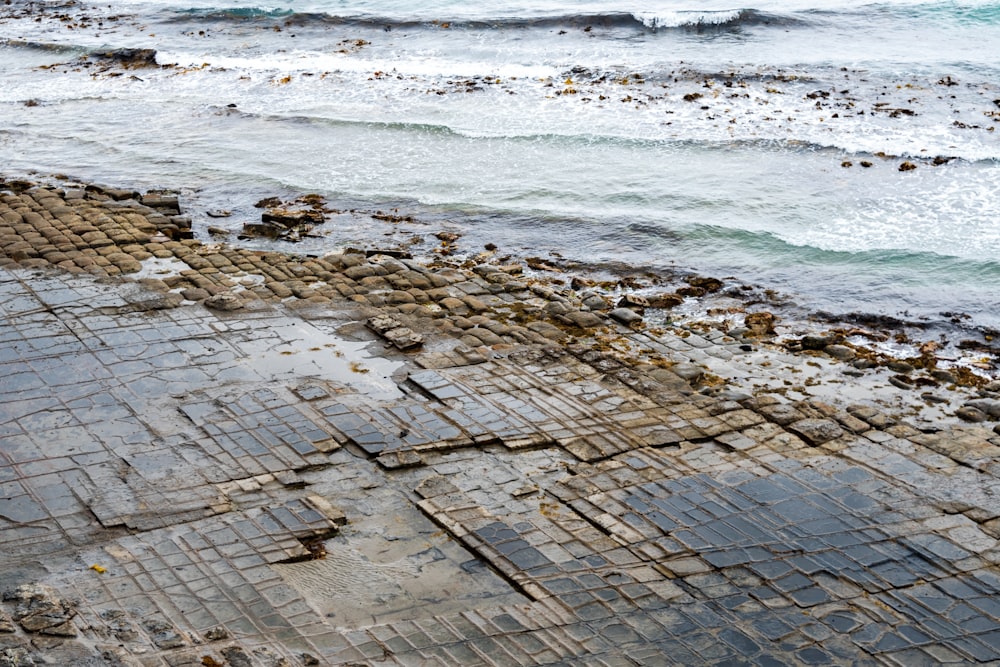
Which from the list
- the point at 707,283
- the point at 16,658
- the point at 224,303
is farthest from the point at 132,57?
the point at 16,658

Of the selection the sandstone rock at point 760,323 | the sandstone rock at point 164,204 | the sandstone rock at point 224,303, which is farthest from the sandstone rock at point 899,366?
the sandstone rock at point 164,204

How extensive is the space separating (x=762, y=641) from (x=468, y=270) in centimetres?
798

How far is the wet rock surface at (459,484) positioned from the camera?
7316 mm

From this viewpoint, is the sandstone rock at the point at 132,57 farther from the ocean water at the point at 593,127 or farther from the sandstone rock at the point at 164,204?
the sandstone rock at the point at 164,204

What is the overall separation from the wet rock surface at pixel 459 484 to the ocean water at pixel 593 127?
330cm

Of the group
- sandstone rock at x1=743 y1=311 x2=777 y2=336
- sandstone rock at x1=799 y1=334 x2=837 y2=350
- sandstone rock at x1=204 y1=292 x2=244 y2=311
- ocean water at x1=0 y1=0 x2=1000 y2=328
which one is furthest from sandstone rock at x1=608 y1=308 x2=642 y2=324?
sandstone rock at x1=204 y1=292 x2=244 y2=311

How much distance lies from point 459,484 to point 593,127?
14576 millimetres

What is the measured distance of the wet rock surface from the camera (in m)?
7.32

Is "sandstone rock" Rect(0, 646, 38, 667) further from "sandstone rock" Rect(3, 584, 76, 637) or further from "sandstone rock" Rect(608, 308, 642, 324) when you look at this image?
"sandstone rock" Rect(608, 308, 642, 324)

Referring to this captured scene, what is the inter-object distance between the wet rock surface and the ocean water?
330 centimetres

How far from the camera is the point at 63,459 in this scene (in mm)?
9117

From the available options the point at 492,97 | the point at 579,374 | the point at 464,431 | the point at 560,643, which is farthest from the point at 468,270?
the point at 492,97

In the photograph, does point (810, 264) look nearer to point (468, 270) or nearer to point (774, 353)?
point (774, 353)

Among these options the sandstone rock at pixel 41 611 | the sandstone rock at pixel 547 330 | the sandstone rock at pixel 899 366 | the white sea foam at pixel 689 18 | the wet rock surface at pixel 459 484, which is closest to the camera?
the sandstone rock at pixel 41 611
